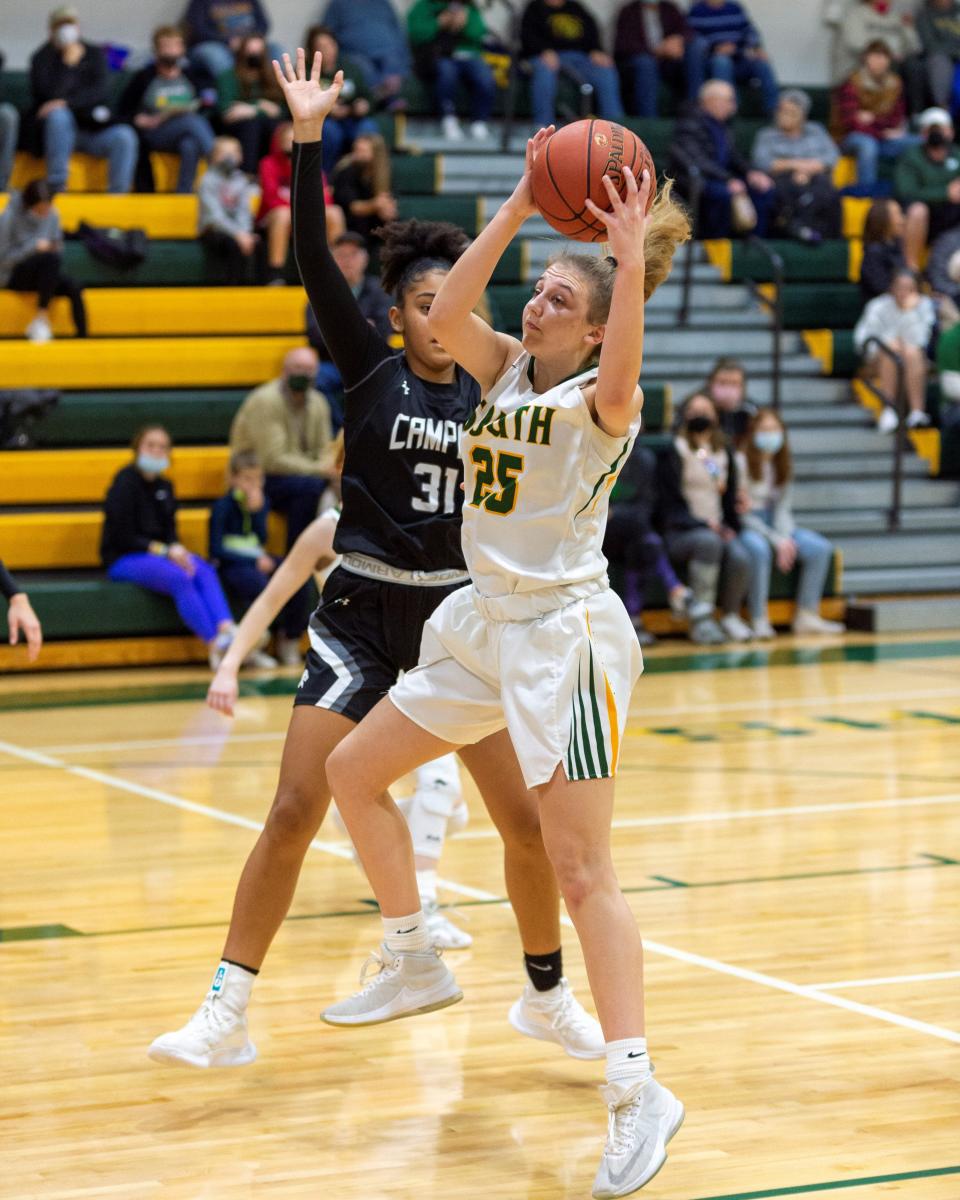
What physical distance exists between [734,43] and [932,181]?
2102mm

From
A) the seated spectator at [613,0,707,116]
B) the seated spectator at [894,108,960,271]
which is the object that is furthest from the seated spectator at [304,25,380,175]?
the seated spectator at [894,108,960,271]

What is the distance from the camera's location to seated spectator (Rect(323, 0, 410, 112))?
15.4 m

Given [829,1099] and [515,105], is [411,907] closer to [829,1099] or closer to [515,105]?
[829,1099]

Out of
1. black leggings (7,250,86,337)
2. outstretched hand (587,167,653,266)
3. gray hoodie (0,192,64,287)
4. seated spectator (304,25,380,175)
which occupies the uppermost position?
seated spectator (304,25,380,175)

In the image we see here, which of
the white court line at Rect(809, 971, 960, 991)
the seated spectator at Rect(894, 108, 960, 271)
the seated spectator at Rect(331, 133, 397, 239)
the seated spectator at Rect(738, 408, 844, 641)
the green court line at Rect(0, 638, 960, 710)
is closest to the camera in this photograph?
the white court line at Rect(809, 971, 960, 991)

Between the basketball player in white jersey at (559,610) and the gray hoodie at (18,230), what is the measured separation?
9341 mm

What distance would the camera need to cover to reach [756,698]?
32.4 ft

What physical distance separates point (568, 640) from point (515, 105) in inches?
523

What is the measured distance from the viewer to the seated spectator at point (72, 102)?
539 inches

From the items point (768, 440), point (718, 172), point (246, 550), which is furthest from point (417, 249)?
point (718, 172)

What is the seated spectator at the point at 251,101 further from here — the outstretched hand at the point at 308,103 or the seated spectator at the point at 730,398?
the outstretched hand at the point at 308,103

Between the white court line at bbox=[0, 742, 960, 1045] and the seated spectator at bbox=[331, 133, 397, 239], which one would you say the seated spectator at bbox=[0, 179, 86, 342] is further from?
the white court line at bbox=[0, 742, 960, 1045]

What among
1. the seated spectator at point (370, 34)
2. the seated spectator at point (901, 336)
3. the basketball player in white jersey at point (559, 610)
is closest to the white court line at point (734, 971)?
the basketball player in white jersey at point (559, 610)

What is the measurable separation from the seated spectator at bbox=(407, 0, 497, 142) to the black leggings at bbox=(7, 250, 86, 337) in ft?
13.3
